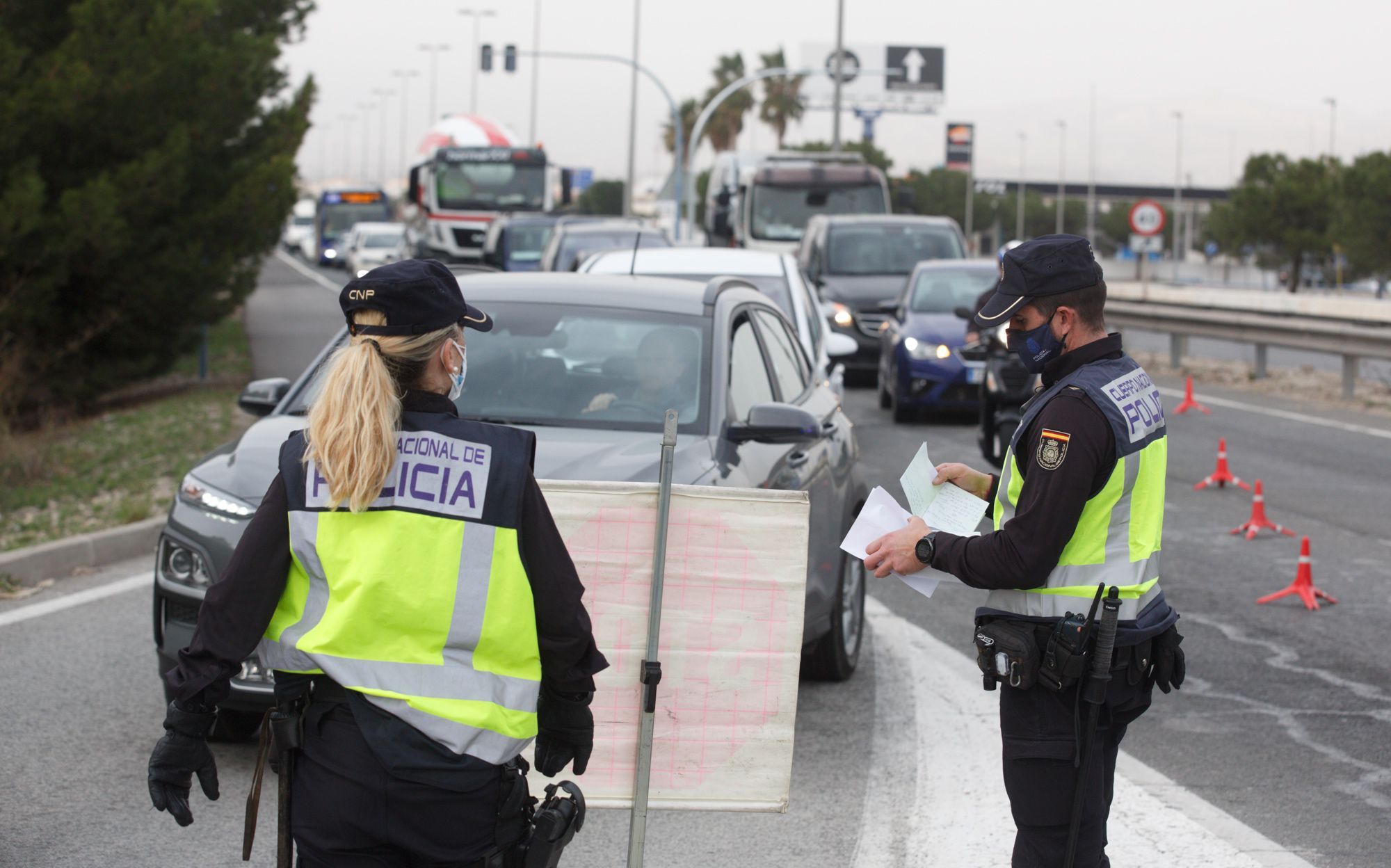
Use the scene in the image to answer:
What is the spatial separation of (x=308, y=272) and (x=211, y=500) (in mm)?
51349

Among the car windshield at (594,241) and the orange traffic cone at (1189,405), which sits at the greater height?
the car windshield at (594,241)

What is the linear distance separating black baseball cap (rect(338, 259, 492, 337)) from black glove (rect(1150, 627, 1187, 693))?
1.68m

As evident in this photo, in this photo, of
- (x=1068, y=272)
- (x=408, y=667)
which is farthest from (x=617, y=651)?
(x=1068, y=272)

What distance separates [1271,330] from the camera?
65.3ft

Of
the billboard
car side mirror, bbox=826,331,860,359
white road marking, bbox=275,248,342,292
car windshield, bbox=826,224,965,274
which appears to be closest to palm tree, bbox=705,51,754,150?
the billboard

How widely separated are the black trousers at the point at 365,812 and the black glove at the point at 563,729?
0.21 meters

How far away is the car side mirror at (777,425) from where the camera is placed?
582cm

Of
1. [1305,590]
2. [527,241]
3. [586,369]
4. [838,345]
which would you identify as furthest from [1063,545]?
[527,241]

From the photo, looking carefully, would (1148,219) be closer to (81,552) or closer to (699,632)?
(81,552)

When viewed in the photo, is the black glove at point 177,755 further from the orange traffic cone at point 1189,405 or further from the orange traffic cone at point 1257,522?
the orange traffic cone at point 1189,405

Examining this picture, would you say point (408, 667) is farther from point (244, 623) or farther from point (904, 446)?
point (904, 446)

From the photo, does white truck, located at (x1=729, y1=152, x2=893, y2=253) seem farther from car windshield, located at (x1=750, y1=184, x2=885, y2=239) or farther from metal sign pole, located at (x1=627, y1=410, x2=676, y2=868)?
metal sign pole, located at (x1=627, y1=410, x2=676, y2=868)

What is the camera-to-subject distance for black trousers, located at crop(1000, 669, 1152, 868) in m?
3.28

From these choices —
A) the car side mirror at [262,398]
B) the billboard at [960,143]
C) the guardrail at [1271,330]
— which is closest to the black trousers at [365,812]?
the car side mirror at [262,398]
